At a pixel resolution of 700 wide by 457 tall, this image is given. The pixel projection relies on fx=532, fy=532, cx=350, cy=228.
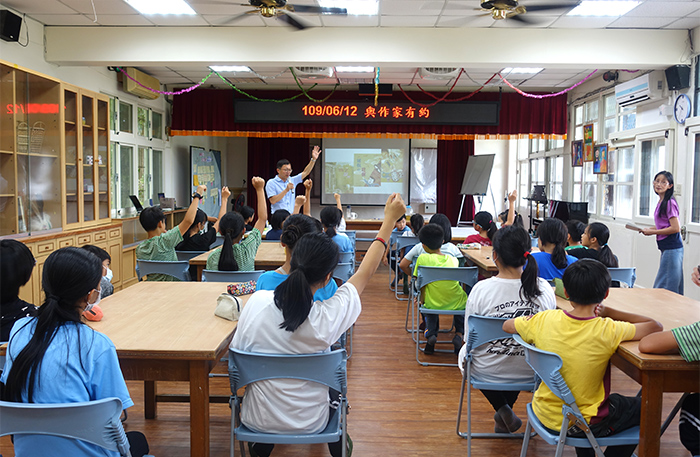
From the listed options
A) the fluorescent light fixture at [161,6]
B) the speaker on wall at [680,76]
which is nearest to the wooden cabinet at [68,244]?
the fluorescent light fixture at [161,6]

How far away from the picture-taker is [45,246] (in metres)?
4.61

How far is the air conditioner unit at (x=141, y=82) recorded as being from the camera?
7.00m

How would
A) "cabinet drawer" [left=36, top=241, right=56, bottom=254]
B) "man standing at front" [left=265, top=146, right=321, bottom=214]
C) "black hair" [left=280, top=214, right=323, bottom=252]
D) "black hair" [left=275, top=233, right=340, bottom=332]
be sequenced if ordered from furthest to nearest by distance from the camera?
"man standing at front" [left=265, top=146, right=321, bottom=214]
"cabinet drawer" [left=36, top=241, right=56, bottom=254]
"black hair" [left=280, top=214, right=323, bottom=252]
"black hair" [left=275, top=233, right=340, bottom=332]

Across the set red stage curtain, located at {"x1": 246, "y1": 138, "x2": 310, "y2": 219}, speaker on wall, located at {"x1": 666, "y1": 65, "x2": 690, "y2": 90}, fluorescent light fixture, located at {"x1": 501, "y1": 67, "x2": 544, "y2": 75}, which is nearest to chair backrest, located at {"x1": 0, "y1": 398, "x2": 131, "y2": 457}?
speaker on wall, located at {"x1": 666, "y1": 65, "x2": 690, "y2": 90}

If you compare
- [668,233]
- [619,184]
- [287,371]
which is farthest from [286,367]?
[619,184]

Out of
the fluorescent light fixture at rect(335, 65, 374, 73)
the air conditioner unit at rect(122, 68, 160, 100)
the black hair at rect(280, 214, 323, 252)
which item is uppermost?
the fluorescent light fixture at rect(335, 65, 374, 73)

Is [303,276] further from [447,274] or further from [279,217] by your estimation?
[279,217]

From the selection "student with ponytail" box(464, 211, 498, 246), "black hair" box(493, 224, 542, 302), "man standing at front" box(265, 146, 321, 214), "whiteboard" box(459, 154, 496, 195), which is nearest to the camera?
"black hair" box(493, 224, 542, 302)

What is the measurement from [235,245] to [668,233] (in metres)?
3.67

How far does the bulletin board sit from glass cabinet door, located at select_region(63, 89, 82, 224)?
3.60m

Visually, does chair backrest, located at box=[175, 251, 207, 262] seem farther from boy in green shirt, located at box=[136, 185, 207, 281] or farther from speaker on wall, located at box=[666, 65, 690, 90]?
speaker on wall, located at box=[666, 65, 690, 90]

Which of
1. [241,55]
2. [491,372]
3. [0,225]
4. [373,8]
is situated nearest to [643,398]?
[491,372]

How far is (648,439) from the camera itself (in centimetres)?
176

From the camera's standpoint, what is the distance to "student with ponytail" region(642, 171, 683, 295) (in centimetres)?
459
